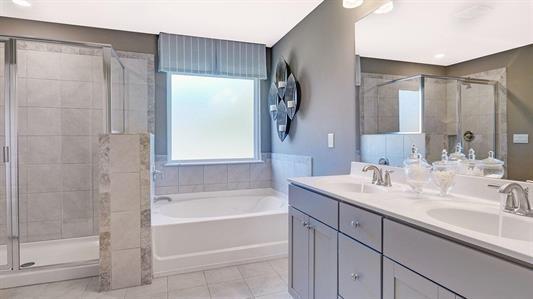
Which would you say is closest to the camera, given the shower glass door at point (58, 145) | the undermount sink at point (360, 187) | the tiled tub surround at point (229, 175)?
the undermount sink at point (360, 187)

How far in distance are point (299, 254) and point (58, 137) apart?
2.71 meters

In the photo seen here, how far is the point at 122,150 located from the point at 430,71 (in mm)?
2156

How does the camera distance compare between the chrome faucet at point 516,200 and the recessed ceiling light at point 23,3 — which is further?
the recessed ceiling light at point 23,3

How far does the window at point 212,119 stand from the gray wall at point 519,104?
2.81 m

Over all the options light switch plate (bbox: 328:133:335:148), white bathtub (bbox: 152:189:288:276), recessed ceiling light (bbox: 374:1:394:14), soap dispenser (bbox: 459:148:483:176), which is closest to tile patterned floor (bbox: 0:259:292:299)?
white bathtub (bbox: 152:189:288:276)

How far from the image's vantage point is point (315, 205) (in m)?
1.68

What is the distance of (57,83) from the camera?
303cm

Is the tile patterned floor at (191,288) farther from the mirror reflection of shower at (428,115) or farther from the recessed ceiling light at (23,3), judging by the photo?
the recessed ceiling light at (23,3)

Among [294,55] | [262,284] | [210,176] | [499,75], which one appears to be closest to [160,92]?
[210,176]

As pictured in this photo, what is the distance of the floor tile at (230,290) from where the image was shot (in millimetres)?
2135

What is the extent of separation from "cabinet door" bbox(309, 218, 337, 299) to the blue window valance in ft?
7.81

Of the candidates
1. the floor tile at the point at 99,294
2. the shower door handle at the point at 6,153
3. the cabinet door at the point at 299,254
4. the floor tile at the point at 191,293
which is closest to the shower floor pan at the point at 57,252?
the floor tile at the point at 99,294

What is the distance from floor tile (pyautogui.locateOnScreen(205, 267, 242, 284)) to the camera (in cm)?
239

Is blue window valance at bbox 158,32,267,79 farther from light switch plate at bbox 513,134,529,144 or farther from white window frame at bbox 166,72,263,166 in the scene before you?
light switch plate at bbox 513,134,529,144
